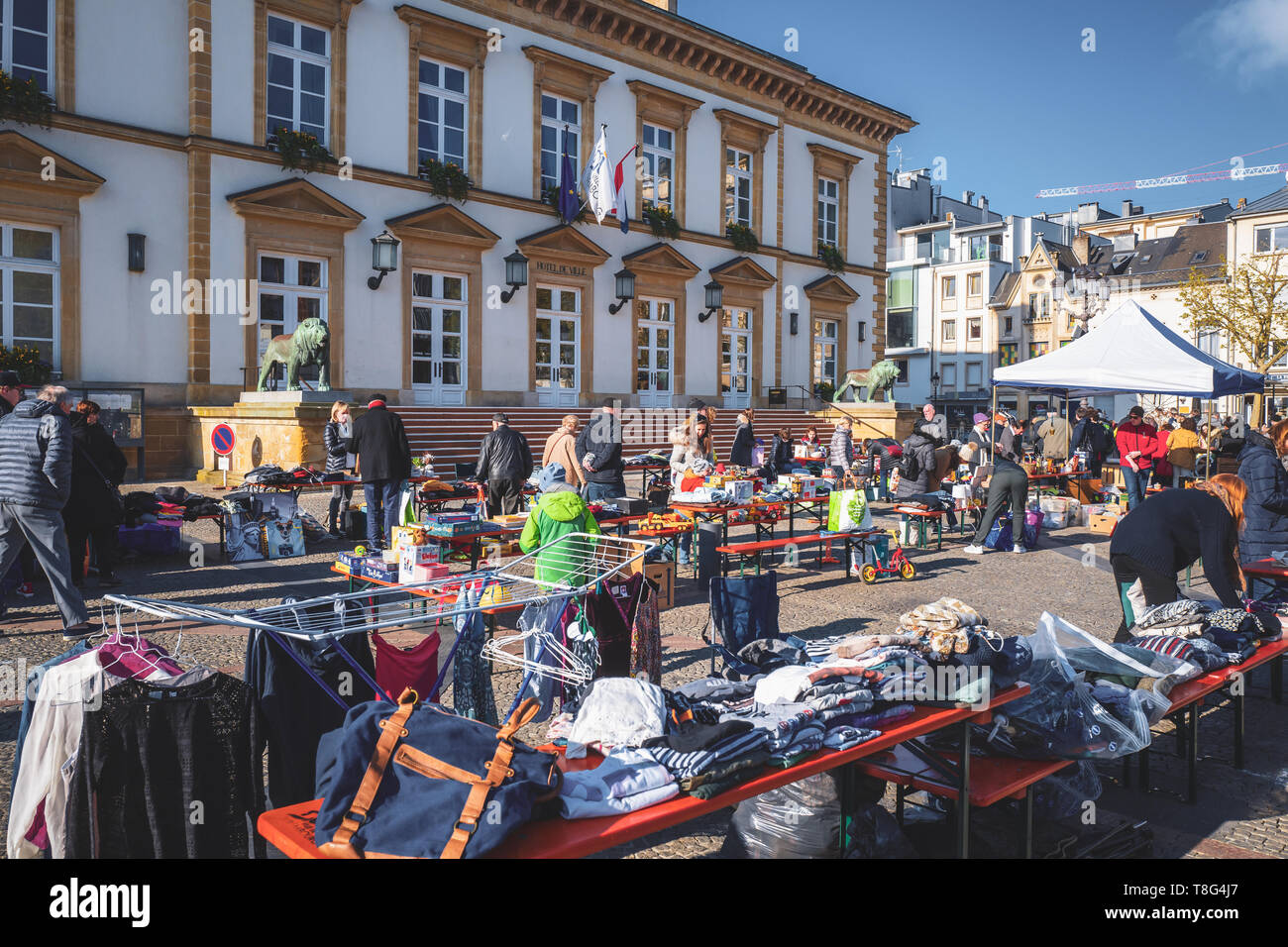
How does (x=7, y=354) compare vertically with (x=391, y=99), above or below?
below

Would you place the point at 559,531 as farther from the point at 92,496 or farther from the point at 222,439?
the point at 222,439

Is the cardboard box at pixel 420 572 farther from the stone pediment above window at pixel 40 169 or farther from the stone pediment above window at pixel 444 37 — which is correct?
the stone pediment above window at pixel 444 37

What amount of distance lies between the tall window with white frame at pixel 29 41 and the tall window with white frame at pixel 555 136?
11133mm

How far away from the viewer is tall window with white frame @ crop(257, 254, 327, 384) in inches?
782

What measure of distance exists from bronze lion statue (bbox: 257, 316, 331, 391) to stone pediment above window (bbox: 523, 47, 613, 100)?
37.2ft

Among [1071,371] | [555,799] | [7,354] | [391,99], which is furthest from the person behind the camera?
[391,99]

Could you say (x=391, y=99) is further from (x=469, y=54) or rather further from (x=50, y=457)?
(x=50, y=457)

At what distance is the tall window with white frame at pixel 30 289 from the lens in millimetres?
16984

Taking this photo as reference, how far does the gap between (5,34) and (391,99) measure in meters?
7.47

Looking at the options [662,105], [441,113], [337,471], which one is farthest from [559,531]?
[662,105]

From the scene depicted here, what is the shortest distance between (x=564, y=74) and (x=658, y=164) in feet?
13.1

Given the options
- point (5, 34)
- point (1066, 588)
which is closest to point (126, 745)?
point (1066, 588)

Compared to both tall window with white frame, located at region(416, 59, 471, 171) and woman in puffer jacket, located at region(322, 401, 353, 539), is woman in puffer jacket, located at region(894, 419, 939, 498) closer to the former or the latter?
woman in puffer jacket, located at region(322, 401, 353, 539)

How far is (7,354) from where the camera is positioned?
1609 cm
